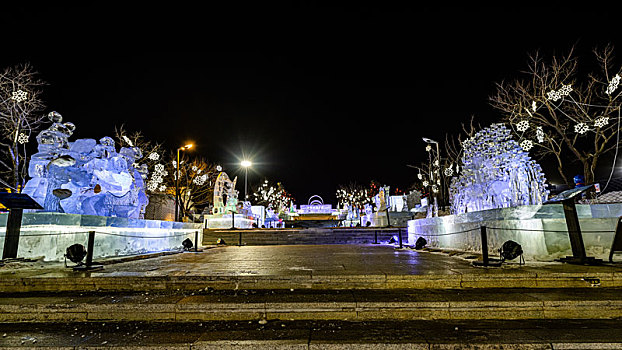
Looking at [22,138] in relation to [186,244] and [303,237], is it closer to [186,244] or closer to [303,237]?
[186,244]

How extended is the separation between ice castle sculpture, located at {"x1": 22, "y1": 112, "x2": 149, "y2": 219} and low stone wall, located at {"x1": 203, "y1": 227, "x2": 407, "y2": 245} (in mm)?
9413

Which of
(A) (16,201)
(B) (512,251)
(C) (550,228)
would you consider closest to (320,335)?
(B) (512,251)

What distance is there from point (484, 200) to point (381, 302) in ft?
27.2

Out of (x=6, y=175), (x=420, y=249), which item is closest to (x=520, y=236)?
(x=420, y=249)

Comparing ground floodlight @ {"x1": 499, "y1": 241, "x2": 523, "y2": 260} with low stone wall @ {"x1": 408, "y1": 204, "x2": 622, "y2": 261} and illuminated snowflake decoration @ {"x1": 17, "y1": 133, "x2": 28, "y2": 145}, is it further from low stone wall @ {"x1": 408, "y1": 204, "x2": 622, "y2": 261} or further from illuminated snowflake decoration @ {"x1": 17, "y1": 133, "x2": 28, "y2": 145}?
illuminated snowflake decoration @ {"x1": 17, "y1": 133, "x2": 28, "y2": 145}

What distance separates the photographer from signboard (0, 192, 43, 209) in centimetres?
790

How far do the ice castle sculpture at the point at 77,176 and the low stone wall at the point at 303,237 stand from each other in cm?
941

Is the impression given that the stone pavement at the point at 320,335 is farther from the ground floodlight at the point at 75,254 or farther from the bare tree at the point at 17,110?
the bare tree at the point at 17,110

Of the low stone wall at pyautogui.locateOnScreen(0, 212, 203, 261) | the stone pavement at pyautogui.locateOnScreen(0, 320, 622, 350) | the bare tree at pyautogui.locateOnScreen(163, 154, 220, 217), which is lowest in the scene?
the stone pavement at pyautogui.locateOnScreen(0, 320, 622, 350)

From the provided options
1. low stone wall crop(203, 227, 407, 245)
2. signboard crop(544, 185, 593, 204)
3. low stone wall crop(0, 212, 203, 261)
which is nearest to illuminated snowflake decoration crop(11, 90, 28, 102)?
low stone wall crop(203, 227, 407, 245)

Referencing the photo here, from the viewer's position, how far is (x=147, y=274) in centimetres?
645

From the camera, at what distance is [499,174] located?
11.1 meters

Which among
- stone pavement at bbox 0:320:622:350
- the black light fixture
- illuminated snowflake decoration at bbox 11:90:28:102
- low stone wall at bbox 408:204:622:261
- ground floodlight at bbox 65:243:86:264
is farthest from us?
illuminated snowflake decoration at bbox 11:90:28:102

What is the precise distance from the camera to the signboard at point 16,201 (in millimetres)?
7897
